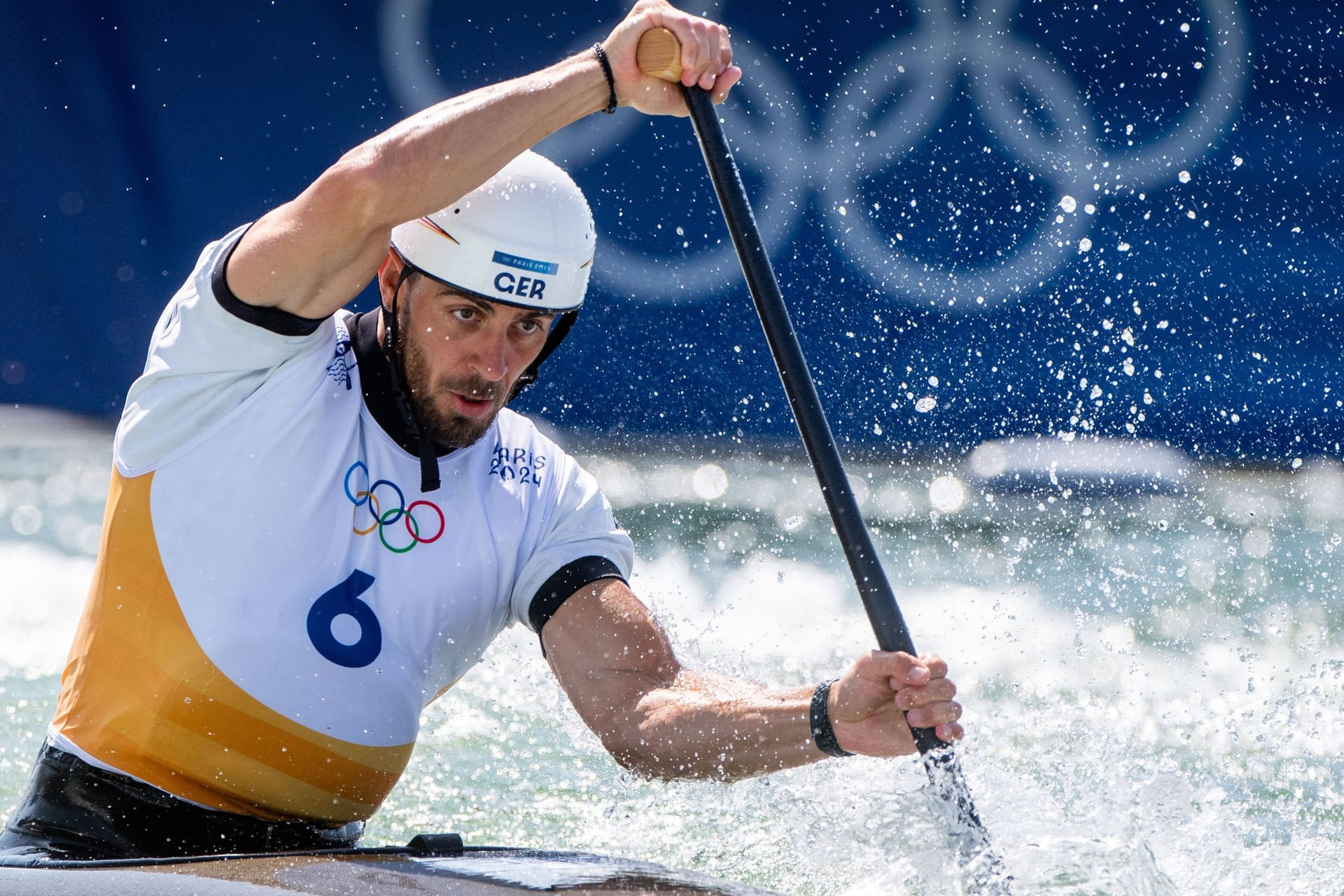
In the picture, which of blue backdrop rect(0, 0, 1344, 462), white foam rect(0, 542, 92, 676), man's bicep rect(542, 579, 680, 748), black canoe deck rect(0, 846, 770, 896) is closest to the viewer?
black canoe deck rect(0, 846, 770, 896)

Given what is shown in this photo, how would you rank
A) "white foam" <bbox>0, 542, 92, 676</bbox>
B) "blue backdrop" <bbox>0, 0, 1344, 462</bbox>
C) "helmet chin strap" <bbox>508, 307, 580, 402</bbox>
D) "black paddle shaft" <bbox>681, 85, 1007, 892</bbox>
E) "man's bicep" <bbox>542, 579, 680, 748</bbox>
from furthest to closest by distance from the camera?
"blue backdrop" <bbox>0, 0, 1344, 462</bbox>, "white foam" <bbox>0, 542, 92, 676</bbox>, "helmet chin strap" <bbox>508, 307, 580, 402</bbox>, "man's bicep" <bbox>542, 579, 680, 748</bbox>, "black paddle shaft" <bbox>681, 85, 1007, 892</bbox>

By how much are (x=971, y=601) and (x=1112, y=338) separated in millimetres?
1626

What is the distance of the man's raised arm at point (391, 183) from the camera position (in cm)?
247

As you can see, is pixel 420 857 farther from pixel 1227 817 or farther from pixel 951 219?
pixel 951 219

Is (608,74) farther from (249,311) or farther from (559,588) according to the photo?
(559,588)

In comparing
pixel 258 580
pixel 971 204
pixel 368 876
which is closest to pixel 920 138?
pixel 971 204

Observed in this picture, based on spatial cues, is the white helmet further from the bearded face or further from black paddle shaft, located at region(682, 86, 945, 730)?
black paddle shaft, located at region(682, 86, 945, 730)

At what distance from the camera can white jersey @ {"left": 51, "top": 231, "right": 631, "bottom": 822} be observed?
2596 mm

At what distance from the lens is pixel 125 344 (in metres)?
6.67

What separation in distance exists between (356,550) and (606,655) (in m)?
0.50

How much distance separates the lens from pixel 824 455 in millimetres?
2725

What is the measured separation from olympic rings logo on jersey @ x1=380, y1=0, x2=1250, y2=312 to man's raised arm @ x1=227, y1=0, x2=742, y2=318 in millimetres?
4352

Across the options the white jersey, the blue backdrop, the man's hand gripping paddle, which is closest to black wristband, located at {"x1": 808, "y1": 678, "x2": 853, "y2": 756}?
the man's hand gripping paddle

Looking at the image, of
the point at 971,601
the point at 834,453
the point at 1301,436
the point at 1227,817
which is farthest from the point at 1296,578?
the point at 834,453
